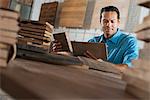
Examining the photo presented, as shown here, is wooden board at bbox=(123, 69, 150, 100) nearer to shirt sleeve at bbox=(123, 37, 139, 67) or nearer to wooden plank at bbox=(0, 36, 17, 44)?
wooden plank at bbox=(0, 36, 17, 44)

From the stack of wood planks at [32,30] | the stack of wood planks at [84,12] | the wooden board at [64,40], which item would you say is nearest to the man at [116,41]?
the wooden board at [64,40]

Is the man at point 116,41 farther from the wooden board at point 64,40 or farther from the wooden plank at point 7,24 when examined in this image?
the wooden plank at point 7,24

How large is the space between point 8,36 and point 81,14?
208 inches

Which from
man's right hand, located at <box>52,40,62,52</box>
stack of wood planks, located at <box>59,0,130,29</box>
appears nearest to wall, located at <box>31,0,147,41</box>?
stack of wood planks, located at <box>59,0,130,29</box>

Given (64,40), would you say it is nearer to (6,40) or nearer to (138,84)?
(6,40)

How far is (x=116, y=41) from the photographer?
4312 millimetres

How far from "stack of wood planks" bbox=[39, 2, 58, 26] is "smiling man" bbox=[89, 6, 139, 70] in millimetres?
2549

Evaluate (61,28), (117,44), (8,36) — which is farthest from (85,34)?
(8,36)

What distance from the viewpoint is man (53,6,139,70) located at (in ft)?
13.2

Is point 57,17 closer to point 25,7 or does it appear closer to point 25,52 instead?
point 25,7

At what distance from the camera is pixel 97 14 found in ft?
19.4

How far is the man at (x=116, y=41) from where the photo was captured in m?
4.01

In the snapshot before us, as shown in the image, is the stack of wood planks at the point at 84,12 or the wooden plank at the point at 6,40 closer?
the wooden plank at the point at 6,40

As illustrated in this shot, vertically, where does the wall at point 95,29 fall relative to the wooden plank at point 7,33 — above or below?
above
